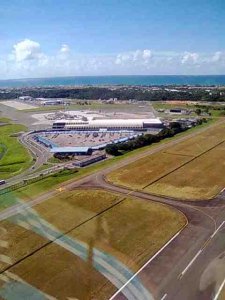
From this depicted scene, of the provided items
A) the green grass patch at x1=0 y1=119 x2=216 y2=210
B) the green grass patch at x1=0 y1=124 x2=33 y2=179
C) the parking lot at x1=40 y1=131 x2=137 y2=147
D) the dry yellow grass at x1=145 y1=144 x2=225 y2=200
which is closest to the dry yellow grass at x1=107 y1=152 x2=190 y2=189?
the dry yellow grass at x1=145 y1=144 x2=225 y2=200

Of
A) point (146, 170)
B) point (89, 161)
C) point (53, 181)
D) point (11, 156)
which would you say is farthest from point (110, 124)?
point (53, 181)

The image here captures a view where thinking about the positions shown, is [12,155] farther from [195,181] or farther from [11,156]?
[195,181]

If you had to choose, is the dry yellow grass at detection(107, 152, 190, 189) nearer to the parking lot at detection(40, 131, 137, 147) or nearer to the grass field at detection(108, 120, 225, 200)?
the grass field at detection(108, 120, 225, 200)

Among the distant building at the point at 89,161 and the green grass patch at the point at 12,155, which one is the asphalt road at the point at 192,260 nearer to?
the distant building at the point at 89,161

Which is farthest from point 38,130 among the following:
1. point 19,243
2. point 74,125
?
point 19,243

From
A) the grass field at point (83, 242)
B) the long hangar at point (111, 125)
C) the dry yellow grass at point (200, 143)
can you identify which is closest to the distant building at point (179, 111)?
the long hangar at point (111, 125)

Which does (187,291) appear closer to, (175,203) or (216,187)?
(175,203)
